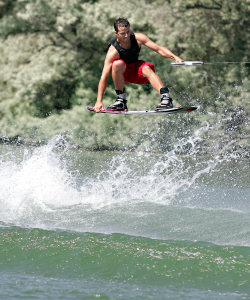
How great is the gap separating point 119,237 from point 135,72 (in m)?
2.09

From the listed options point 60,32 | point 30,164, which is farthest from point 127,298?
point 60,32

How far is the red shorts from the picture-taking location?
24.7 ft

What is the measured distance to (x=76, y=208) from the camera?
8.33 m

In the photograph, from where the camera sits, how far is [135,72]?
759cm

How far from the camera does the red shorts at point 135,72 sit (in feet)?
24.7

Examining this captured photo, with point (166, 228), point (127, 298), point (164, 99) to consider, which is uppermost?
point (164, 99)

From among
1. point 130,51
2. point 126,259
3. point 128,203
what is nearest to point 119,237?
point 126,259

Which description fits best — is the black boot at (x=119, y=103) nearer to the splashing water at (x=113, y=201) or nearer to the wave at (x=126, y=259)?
the splashing water at (x=113, y=201)

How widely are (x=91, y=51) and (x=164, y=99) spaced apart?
39.3 ft

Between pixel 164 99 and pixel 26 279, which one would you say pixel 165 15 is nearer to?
pixel 164 99

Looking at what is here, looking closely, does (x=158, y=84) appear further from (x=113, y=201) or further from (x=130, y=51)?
(x=113, y=201)

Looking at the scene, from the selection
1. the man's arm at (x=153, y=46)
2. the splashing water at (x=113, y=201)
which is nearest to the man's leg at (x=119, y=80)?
the man's arm at (x=153, y=46)

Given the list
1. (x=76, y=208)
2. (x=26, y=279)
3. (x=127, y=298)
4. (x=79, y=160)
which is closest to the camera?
(x=127, y=298)

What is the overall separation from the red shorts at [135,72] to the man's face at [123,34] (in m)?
0.41
